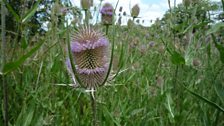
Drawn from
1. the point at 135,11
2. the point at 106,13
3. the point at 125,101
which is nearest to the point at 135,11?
the point at 135,11

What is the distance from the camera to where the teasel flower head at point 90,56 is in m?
0.90

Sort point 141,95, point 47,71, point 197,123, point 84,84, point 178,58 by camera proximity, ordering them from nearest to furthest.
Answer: point 84,84 < point 178,58 < point 197,123 < point 141,95 < point 47,71

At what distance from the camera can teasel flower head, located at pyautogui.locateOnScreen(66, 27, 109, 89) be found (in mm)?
903

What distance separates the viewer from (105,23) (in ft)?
5.42

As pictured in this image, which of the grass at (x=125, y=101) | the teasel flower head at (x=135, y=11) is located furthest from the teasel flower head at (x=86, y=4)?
the teasel flower head at (x=135, y=11)

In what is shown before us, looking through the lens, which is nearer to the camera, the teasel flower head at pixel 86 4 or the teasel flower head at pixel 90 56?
the teasel flower head at pixel 90 56

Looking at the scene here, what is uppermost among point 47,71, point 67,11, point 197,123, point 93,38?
point 67,11

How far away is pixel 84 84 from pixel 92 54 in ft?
0.45

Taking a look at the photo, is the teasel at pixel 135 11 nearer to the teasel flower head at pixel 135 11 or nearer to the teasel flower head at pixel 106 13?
the teasel flower head at pixel 135 11

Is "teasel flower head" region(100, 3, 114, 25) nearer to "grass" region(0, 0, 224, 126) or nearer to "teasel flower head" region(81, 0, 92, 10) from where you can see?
"grass" region(0, 0, 224, 126)

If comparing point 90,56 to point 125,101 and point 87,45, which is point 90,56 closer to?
point 87,45

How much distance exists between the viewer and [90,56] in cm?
99

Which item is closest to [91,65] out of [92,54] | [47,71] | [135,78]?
[92,54]

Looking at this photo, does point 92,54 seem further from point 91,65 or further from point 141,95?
point 141,95
